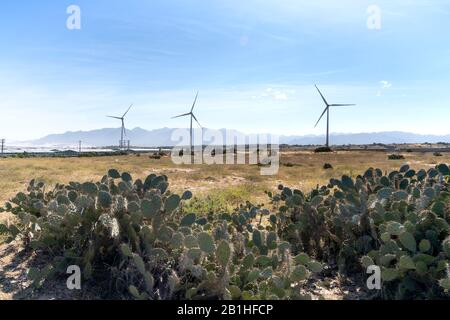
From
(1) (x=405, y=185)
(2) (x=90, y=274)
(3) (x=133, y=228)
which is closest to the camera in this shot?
(2) (x=90, y=274)

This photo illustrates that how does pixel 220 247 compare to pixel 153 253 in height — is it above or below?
above

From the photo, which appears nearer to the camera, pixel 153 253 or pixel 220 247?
pixel 220 247

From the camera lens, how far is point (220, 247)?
14.4 feet

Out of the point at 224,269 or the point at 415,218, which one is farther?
the point at 415,218

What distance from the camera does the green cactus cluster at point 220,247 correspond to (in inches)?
174

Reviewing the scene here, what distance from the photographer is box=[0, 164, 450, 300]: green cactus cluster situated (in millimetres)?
4422
